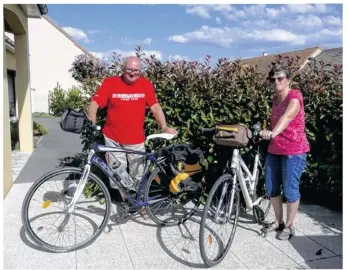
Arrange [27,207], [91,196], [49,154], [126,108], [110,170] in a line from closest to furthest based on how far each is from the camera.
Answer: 1. [27,207]
2. [110,170]
3. [126,108]
4. [91,196]
5. [49,154]

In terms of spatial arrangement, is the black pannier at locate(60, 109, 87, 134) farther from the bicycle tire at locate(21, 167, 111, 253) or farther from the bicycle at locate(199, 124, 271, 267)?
the bicycle at locate(199, 124, 271, 267)

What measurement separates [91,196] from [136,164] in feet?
2.31

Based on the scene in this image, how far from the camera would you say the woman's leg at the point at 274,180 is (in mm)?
3376

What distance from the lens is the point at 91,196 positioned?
12.6 feet

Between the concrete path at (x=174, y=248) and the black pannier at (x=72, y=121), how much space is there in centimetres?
108

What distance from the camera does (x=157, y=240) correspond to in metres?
3.33

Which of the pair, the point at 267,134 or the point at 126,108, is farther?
the point at 126,108

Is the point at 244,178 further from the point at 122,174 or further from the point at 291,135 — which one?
the point at 122,174

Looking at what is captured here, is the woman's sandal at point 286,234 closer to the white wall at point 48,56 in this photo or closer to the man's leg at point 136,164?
the man's leg at point 136,164

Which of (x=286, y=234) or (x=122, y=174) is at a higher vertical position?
(x=122, y=174)

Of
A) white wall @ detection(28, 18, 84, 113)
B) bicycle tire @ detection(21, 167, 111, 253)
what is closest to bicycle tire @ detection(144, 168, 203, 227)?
bicycle tire @ detection(21, 167, 111, 253)

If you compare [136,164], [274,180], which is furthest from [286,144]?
[136,164]

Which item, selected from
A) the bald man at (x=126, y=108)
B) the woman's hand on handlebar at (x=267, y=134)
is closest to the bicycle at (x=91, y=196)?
the bald man at (x=126, y=108)
